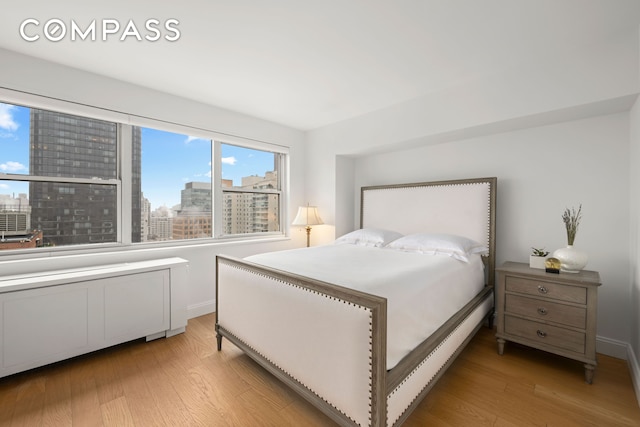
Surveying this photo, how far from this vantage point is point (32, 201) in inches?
91.3

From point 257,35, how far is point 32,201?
7.73ft

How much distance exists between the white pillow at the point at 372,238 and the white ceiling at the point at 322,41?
156cm

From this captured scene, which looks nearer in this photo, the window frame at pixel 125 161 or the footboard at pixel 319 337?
the footboard at pixel 319 337

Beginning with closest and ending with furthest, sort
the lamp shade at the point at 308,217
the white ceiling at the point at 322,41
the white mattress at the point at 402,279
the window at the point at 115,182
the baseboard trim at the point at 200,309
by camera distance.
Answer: the white mattress at the point at 402,279
the white ceiling at the point at 322,41
the window at the point at 115,182
the baseboard trim at the point at 200,309
the lamp shade at the point at 308,217

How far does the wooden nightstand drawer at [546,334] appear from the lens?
1951mm

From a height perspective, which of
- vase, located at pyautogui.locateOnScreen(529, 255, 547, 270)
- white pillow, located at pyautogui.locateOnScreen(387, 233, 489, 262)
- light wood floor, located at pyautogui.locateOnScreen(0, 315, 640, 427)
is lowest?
light wood floor, located at pyautogui.locateOnScreen(0, 315, 640, 427)

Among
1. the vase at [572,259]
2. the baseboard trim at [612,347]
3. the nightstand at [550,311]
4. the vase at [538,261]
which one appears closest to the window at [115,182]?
the nightstand at [550,311]

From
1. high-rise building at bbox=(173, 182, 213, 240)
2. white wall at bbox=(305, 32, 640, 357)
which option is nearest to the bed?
white wall at bbox=(305, 32, 640, 357)

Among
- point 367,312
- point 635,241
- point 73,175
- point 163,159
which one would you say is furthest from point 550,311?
point 73,175

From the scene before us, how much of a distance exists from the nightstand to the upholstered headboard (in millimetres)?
539

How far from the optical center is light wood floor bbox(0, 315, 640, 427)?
61.5 inches

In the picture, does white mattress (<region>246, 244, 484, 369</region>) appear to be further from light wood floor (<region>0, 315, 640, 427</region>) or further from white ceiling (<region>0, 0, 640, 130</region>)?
white ceiling (<region>0, 0, 640, 130</region>)

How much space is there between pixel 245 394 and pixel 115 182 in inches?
92.2

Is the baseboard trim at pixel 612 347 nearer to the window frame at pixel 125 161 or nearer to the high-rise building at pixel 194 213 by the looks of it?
the window frame at pixel 125 161
